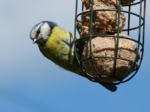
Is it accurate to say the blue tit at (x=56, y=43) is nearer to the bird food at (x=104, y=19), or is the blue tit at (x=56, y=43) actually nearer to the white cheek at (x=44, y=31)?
the white cheek at (x=44, y=31)

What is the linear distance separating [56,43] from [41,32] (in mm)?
184

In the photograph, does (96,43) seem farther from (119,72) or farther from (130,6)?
(130,6)

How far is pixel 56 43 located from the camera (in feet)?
12.0

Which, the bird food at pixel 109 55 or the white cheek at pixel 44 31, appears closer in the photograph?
the bird food at pixel 109 55

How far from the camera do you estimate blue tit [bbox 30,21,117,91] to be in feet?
11.9

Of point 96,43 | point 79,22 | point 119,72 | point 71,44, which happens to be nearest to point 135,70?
point 119,72

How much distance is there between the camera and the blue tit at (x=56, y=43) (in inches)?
143

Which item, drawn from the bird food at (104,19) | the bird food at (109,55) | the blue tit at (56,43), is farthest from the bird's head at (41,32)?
the bird food at (109,55)

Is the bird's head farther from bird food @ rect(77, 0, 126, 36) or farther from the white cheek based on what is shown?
bird food @ rect(77, 0, 126, 36)

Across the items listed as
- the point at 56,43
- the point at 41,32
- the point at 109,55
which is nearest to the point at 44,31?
the point at 41,32

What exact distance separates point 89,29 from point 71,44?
66 cm

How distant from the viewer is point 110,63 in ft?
9.20

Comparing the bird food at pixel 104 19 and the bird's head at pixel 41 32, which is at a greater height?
the bird food at pixel 104 19

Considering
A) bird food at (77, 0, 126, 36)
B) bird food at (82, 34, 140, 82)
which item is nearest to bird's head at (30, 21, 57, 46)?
bird food at (77, 0, 126, 36)
